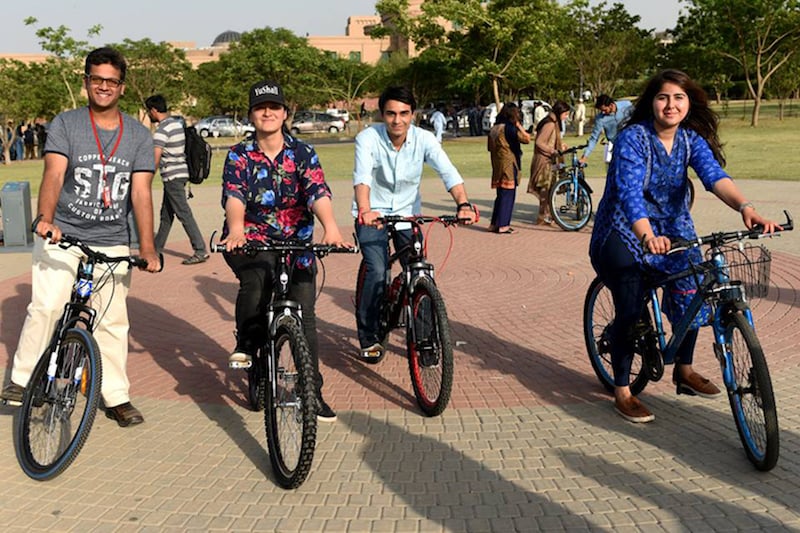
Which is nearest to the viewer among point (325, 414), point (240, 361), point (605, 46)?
point (240, 361)

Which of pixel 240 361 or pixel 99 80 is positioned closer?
pixel 99 80

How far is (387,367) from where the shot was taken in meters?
5.62

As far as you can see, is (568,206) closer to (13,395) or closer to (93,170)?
(93,170)

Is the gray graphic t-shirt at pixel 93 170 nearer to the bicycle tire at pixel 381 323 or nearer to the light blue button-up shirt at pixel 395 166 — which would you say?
the light blue button-up shirt at pixel 395 166

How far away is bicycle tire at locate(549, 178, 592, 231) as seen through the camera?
37.4ft

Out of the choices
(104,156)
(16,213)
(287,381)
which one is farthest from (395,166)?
(16,213)

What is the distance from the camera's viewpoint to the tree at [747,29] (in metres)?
37.9

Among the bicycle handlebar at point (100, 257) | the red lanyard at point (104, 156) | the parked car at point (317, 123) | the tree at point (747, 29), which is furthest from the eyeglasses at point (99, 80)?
the parked car at point (317, 123)

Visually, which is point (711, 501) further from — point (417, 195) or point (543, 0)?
point (543, 0)

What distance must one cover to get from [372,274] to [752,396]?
8.12ft

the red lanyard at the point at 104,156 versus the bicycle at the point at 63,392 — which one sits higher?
the red lanyard at the point at 104,156

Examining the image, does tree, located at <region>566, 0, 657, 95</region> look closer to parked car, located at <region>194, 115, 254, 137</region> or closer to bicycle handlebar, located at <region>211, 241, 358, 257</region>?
parked car, located at <region>194, 115, 254, 137</region>

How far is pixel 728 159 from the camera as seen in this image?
22688 millimetres

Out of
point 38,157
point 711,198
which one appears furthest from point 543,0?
point 711,198
